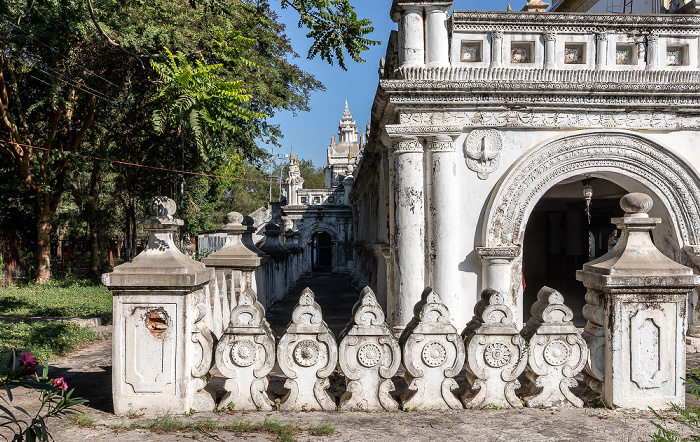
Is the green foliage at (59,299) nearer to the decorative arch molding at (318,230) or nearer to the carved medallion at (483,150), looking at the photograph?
the carved medallion at (483,150)

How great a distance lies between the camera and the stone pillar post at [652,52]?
312 inches

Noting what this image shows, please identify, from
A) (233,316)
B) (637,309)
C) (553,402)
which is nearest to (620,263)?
(637,309)

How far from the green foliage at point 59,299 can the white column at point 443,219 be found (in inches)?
274

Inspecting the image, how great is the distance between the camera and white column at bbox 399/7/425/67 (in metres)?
7.83

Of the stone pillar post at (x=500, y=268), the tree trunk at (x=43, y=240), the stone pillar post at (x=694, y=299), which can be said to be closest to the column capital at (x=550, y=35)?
the stone pillar post at (x=500, y=268)

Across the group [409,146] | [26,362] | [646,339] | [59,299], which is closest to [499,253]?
[409,146]

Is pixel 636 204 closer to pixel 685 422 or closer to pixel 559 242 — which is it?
pixel 685 422

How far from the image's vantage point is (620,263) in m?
4.72

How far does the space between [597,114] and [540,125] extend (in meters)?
0.85

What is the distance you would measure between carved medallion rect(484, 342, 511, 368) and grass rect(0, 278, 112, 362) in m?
5.67

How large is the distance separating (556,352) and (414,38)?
4970mm

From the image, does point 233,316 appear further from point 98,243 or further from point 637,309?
point 98,243

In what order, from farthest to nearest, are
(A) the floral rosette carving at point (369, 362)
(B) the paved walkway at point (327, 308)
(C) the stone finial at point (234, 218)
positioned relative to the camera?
(B) the paved walkway at point (327, 308), (C) the stone finial at point (234, 218), (A) the floral rosette carving at point (369, 362)

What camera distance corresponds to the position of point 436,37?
25.7 ft
